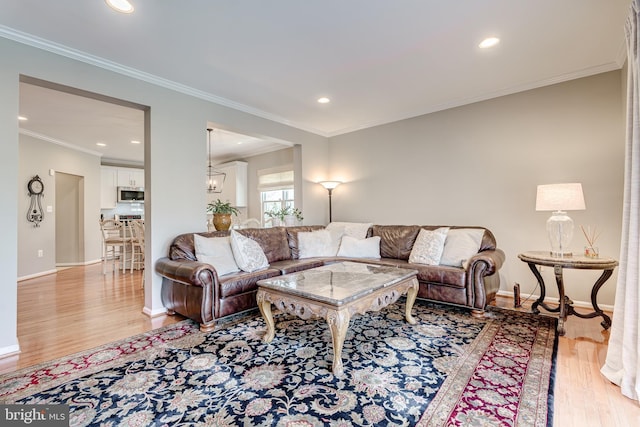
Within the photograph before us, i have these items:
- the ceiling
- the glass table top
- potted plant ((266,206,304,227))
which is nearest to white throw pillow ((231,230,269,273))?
the glass table top

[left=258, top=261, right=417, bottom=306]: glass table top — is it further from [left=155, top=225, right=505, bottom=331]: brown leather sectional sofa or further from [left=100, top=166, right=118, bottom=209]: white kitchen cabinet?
[left=100, top=166, right=118, bottom=209]: white kitchen cabinet

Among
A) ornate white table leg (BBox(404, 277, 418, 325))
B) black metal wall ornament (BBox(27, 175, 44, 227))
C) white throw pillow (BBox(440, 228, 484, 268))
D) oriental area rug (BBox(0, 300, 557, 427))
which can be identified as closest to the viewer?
oriental area rug (BBox(0, 300, 557, 427))

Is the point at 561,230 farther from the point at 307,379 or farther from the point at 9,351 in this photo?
the point at 9,351

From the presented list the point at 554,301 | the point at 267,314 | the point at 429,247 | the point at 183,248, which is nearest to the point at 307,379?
the point at 267,314

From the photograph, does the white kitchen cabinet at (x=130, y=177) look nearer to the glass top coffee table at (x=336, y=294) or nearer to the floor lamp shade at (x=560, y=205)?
the glass top coffee table at (x=336, y=294)

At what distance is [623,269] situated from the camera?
1.91 metres

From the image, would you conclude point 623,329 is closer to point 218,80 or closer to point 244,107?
point 218,80

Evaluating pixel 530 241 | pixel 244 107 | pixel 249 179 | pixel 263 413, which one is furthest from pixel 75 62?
pixel 530 241

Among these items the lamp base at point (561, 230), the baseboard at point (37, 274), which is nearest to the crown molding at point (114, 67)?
the lamp base at point (561, 230)

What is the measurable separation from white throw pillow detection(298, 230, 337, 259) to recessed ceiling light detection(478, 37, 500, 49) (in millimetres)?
2971

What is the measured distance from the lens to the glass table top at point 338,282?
6.97 ft

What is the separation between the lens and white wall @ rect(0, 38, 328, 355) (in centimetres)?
239

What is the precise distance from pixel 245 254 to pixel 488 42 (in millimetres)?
3147

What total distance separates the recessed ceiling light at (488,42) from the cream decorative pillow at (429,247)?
2.00m
